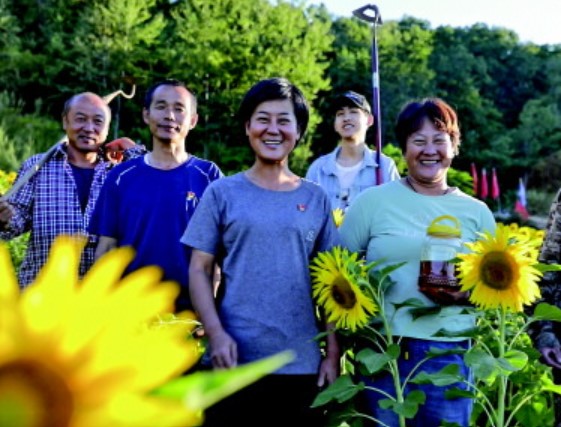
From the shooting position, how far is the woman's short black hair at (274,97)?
2006mm

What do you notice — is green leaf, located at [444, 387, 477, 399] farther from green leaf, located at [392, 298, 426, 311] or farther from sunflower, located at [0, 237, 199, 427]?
sunflower, located at [0, 237, 199, 427]

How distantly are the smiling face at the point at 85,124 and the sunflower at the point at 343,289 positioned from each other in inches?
50.8

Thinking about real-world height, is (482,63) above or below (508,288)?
above

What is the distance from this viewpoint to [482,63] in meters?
43.2

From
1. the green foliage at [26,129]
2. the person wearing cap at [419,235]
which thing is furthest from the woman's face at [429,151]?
the green foliage at [26,129]

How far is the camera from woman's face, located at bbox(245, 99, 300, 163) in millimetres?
2004

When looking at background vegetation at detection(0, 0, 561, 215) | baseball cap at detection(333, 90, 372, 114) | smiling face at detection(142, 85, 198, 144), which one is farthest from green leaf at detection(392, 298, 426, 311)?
background vegetation at detection(0, 0, 561, 215)

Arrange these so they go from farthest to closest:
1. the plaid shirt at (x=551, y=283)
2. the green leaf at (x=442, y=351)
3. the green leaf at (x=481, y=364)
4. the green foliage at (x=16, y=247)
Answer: the green foliage at (x=16, y=247), the plaid shirt at (x=551, y=283), the green leaf at (x=442, y=351), the green leaf at (x=481, y=364)

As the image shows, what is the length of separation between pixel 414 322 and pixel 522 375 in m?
0.32

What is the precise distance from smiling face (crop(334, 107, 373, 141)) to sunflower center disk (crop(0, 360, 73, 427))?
363cm

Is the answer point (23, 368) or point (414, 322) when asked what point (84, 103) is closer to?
point (414, 322)

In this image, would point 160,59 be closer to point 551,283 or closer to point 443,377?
point 551,283

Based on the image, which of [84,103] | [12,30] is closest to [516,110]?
[12,30]

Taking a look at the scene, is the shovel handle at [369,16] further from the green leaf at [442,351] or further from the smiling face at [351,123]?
the green leaf at [442,351]
